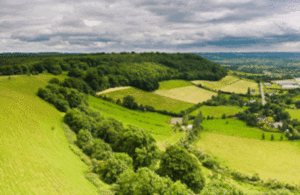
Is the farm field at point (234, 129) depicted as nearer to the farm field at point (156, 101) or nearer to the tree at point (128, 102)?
the farm field at point (156, 101)

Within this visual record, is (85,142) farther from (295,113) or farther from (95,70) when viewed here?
(295,113)

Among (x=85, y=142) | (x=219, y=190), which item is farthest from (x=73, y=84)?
(x=219, y=190)

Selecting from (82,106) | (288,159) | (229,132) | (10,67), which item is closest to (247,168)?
(288,159)

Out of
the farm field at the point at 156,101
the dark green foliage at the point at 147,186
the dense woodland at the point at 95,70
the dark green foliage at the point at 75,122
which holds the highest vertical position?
the dense woodland at the point at 95,70

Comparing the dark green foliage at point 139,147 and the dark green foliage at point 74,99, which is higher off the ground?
the dark green foliage at point 74,99

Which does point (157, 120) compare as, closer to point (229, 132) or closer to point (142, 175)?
point (229, 132)

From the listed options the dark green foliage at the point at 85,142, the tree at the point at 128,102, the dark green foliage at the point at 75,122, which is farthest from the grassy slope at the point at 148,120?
the dark green foliage at the point at 85,142

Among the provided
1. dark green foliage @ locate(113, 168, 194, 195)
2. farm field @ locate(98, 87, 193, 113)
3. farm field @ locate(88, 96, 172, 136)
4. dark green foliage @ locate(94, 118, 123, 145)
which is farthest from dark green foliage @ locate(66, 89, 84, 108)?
farm field @ locate(98, 87, 193, 113)
